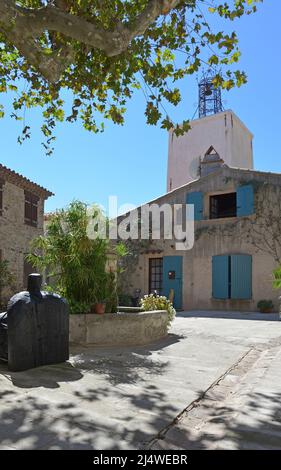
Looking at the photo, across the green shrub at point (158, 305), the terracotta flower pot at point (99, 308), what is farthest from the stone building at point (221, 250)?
the terracotta flower pot at point (99, 308)

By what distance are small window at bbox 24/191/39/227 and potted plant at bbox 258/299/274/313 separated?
10561mm

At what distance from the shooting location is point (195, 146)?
26.8 metres

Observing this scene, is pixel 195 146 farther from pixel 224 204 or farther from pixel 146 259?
pixel 146 259

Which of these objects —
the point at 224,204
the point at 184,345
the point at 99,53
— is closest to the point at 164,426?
the point at 184,345

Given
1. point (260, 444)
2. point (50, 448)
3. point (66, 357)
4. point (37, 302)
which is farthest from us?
point (66, 357)

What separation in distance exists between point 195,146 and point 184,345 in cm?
2125

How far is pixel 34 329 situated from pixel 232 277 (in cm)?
1143

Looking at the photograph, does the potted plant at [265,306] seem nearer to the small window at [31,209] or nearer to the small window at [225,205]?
the small window at [225,205]

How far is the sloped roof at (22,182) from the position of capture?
1620 centimetres

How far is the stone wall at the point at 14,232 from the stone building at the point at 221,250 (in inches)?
179

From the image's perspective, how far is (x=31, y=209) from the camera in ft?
60.2

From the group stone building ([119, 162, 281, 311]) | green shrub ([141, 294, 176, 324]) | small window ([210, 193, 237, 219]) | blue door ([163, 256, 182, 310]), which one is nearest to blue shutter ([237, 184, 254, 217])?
stone building ([119, 162, 281, 311])

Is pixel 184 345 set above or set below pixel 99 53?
below

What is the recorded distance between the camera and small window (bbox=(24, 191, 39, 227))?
17984 mm
